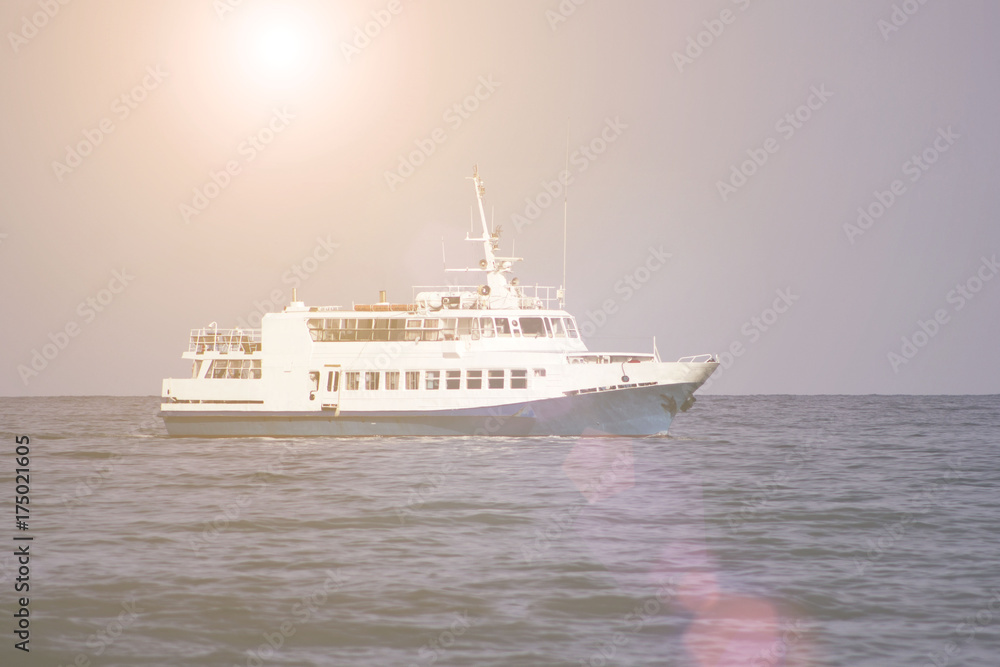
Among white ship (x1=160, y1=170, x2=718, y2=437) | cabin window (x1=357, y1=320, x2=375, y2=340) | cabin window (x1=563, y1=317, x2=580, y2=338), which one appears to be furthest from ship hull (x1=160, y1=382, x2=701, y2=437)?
cabin window (x1=563, y1=317, x2=580, y2=338)

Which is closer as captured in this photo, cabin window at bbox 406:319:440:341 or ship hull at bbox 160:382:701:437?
ship hull at bbox 160:382:701:437

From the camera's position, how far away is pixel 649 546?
2050cm

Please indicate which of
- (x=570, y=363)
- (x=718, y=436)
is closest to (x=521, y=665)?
(x=570, y=363)

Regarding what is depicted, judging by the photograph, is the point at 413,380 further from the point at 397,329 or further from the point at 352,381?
the point at 352,381

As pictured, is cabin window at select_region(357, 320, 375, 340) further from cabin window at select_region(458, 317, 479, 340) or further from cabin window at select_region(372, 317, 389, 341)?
cabin window at select_region(458, 317, 479, 340)

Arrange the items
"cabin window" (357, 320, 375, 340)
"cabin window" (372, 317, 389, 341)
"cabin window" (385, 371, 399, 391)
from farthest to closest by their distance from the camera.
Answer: "cabin window" (357, 320, 375, 340)
"cabin window" (372, 317, 389, 341)
"cabin window" (385, 371, 399, 391)

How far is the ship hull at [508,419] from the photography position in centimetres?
4381

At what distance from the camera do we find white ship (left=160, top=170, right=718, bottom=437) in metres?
44.0

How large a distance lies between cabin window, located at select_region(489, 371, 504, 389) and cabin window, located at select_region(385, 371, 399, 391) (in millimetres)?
4453

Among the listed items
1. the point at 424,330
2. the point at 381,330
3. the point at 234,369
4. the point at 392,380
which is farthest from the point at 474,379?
the point at 234,369

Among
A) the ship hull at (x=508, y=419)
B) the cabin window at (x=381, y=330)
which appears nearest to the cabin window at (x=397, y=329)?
the cabin window at (x=381, y=330)

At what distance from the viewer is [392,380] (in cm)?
4553

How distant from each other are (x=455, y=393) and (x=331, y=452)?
640 centimetres

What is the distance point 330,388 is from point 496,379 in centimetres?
783
